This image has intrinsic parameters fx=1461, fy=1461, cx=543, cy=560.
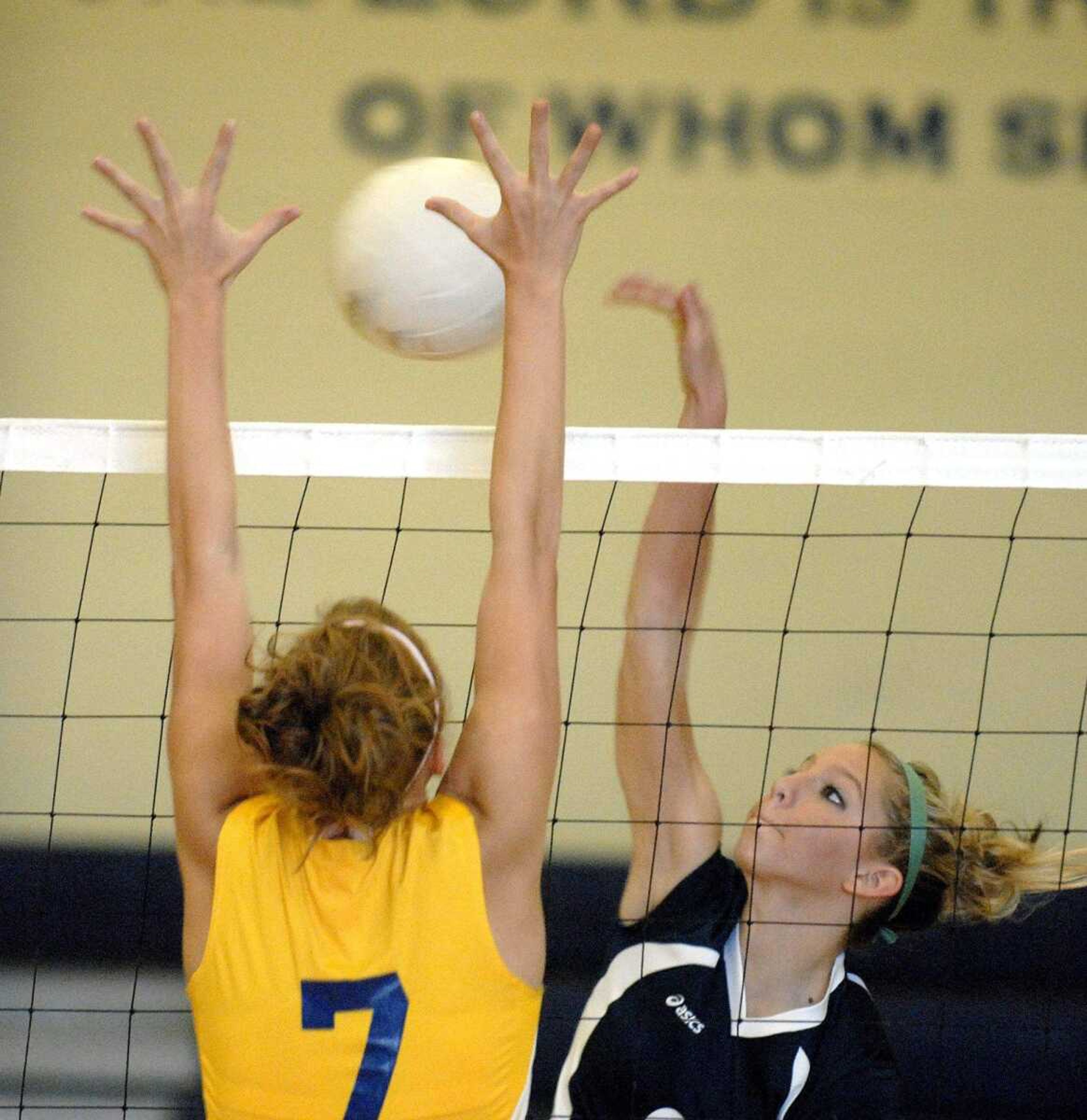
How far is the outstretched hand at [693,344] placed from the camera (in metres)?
2.04

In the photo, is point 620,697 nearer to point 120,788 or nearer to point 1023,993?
point 1023,993

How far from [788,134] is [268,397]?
5.77 feet

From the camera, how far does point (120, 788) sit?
4445 millimetres

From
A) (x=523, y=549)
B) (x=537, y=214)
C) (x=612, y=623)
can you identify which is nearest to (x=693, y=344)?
(x=537, y=214)

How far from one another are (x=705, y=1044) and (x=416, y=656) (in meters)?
0.79

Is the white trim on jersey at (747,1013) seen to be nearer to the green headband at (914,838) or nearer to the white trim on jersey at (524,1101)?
the green headband at (914,838)

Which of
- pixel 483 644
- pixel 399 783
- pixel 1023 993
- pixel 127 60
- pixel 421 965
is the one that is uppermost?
pixel 127 60

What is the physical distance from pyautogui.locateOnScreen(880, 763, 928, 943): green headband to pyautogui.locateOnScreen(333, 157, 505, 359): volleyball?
0.85 meters

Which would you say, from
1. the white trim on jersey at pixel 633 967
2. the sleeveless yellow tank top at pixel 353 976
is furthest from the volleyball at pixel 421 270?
the white trim on jersey at pixel 633 967

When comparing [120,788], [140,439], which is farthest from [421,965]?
[120,788]

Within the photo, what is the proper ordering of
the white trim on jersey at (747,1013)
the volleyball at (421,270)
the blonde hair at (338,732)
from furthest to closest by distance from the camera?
the white trim on jersey at (747,1013)
the volleyball at (421,270)
the blonde hair at (338,732)

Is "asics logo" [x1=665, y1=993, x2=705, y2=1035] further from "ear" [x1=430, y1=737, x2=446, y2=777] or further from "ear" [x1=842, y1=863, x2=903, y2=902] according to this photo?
"ear" [x1=430, y1=737, x2=446, y2=777]

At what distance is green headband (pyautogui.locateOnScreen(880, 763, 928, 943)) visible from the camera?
198 centimetres

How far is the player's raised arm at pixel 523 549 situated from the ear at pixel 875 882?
71 centimetres
